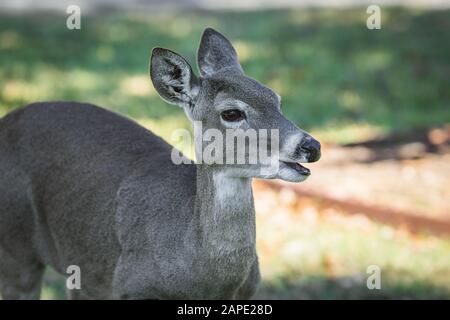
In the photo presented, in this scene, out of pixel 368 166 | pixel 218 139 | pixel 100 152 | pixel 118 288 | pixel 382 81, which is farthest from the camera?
pixel 382 81

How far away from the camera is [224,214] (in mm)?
4680

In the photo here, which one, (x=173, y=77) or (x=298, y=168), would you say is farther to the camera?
(x=173, y=77)

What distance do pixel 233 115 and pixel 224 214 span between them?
53cm

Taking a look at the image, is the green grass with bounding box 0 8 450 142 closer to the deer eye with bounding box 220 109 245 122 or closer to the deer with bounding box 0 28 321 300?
the deer with bounding box 0 28 321 300

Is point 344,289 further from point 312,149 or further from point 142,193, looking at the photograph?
point 312,149

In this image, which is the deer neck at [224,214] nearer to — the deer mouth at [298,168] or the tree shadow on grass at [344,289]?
the deer mouth at [298,168]

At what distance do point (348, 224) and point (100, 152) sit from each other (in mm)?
2858

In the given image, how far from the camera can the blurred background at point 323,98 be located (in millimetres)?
6906

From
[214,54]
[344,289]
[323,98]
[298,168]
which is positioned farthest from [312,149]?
[323,98]

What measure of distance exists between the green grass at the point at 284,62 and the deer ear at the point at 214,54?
165 inches

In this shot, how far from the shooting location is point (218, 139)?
466cm

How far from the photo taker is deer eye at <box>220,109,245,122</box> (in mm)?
Result: 4641

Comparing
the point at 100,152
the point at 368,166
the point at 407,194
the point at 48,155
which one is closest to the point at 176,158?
the point at 100,152

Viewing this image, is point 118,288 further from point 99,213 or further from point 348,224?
point 348,224
